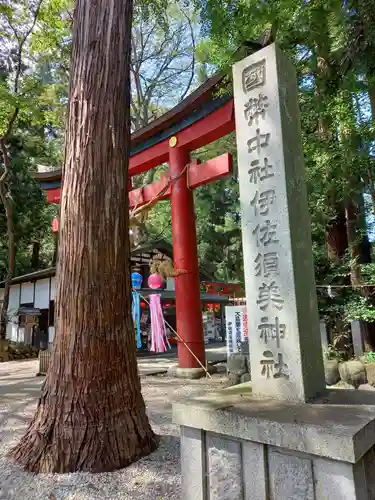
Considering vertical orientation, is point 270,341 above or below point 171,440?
above

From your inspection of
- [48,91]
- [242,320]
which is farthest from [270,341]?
[48,91]

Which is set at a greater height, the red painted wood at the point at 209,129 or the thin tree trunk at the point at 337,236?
the red painted wood at the point at 209,129

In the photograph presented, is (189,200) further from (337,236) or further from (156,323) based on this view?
(337,236)

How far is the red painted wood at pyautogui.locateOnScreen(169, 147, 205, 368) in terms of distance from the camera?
24.8ft

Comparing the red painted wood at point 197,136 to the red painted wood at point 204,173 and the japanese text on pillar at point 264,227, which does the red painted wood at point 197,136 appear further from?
the japanese text on pillar at point 264,227

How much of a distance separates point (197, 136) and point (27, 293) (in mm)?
12873

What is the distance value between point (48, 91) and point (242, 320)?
1257cm

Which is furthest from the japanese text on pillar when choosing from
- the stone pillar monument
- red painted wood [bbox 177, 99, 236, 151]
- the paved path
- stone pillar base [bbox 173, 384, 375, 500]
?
the paved path

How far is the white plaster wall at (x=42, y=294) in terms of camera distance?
16.1 meters

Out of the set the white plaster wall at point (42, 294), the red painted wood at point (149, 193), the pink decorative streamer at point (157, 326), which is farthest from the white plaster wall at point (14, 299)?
the pink decorative streamer at point (157, 326)

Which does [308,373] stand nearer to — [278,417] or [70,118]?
[278,417]

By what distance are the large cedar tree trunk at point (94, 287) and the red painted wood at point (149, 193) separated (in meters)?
5.08

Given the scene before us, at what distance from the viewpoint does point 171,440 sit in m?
3.51

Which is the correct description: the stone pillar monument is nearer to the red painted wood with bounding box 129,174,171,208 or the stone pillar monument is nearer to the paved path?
the red painted wood with bounding box 129,174,171,208
